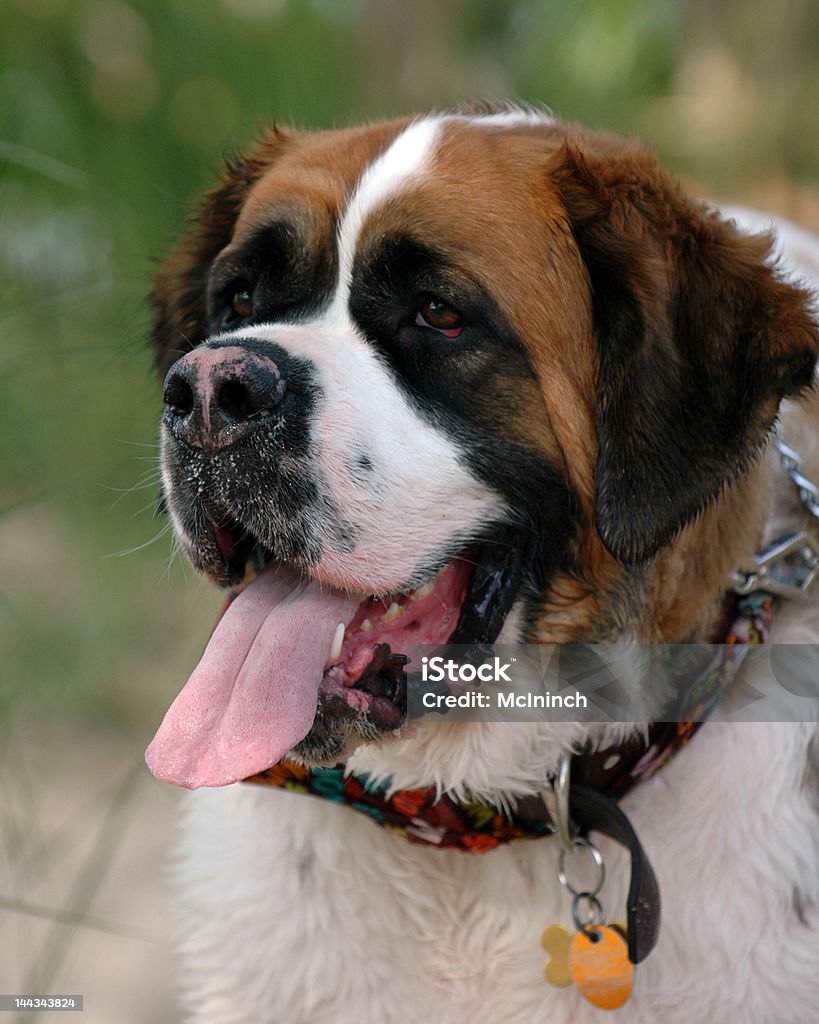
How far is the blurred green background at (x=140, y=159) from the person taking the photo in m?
3.49

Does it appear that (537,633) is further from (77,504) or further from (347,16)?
(347,16)

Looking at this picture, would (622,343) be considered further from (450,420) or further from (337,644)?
(337,644)

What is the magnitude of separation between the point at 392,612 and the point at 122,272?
2.25 metres

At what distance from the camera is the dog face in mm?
1906

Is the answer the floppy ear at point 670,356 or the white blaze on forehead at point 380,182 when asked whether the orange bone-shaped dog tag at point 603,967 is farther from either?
the white blaze on forehead at point 380,182

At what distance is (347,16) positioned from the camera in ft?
16.0

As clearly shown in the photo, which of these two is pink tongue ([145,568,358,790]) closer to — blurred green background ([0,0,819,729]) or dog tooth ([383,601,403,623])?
dog tooth ([383,601,403,623])

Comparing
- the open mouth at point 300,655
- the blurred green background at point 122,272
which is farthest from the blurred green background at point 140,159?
the open mouth at point 300,655

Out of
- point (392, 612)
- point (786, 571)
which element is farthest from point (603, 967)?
point (786, 571)

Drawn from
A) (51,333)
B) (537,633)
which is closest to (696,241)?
(537,633)

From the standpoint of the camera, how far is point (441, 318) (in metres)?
2.04

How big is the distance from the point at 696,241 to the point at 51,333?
75.3 inches

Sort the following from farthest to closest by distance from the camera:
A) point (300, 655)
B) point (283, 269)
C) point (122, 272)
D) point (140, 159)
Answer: point (140, 159), point (122, 272), point (283, 269), point (300, 655)

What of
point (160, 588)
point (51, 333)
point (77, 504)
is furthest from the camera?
point (160, 588)
